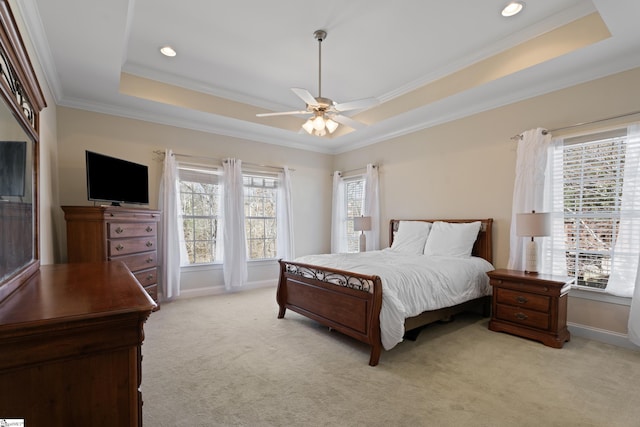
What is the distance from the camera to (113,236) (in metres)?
3.38

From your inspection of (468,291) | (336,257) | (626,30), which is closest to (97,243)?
(336,257)

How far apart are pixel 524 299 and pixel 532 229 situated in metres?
0.71

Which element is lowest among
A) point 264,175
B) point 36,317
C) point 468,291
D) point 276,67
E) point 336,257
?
point 468,291

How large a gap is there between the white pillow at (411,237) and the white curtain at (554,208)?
4.49 feet

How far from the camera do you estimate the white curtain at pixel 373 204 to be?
17.2 ft

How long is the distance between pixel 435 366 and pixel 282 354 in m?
1.31

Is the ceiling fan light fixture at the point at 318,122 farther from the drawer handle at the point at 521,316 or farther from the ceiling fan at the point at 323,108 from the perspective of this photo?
the drawer handle at the point at 521,316

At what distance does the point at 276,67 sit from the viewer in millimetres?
3674

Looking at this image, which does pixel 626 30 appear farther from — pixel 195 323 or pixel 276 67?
pixel 195 323

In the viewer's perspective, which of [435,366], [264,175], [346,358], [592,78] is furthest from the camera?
[264,175]

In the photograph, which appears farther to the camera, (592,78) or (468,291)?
(468,291)

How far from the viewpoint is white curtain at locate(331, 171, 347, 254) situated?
5992mm

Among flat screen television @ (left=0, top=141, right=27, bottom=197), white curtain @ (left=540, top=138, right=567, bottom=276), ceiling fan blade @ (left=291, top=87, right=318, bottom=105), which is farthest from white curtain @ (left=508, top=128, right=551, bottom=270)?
flat screen television @ (left=0, top=141, right=27, bottom=197)

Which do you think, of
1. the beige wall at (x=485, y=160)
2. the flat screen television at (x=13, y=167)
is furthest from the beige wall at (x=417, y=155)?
the flat screen television at (x=13, y=167)
